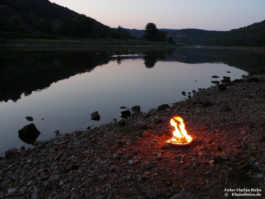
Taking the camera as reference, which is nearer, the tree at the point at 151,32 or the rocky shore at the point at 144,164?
the rocky shore at the point at 144,164

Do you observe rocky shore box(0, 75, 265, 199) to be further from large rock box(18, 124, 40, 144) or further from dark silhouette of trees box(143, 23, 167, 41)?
dark silhouette of trees box(143, 23, 167, 41)

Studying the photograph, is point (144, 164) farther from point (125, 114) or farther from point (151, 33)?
point (151, 33)

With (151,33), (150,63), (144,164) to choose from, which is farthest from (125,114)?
(151,33)

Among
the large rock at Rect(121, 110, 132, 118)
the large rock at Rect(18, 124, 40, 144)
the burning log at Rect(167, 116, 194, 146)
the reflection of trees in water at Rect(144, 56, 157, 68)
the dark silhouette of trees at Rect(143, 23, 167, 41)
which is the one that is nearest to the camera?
the burning log at Rect(167, 116, 194, 146)

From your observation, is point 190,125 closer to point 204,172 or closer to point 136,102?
point 204,172

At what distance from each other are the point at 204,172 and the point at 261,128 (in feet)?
13.9

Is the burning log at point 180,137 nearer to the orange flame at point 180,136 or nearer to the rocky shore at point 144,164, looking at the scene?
the orange flame at point 180,136

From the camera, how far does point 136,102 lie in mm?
21203

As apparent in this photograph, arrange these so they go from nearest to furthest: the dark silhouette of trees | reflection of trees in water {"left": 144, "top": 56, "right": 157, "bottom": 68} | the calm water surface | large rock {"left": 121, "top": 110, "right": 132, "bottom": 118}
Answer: the calm water surface
large rock {"left": 121, "top": 110, "right": 132, "bottom": 118}
reflection of trees in water {"left": 144, "top": 56, "right": 157, "bottom": 68}
the dark silhouette of trees

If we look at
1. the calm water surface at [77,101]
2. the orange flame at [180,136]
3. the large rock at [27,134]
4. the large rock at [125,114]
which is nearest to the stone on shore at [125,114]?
the large rock at [125,114]

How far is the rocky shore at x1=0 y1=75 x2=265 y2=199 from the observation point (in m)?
6.89

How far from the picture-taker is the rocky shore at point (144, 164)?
6895 mm

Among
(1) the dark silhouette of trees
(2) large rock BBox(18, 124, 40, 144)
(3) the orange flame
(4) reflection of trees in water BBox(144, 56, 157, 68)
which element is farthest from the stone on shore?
(1) the dark silhouette of trees

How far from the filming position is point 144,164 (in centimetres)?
824
